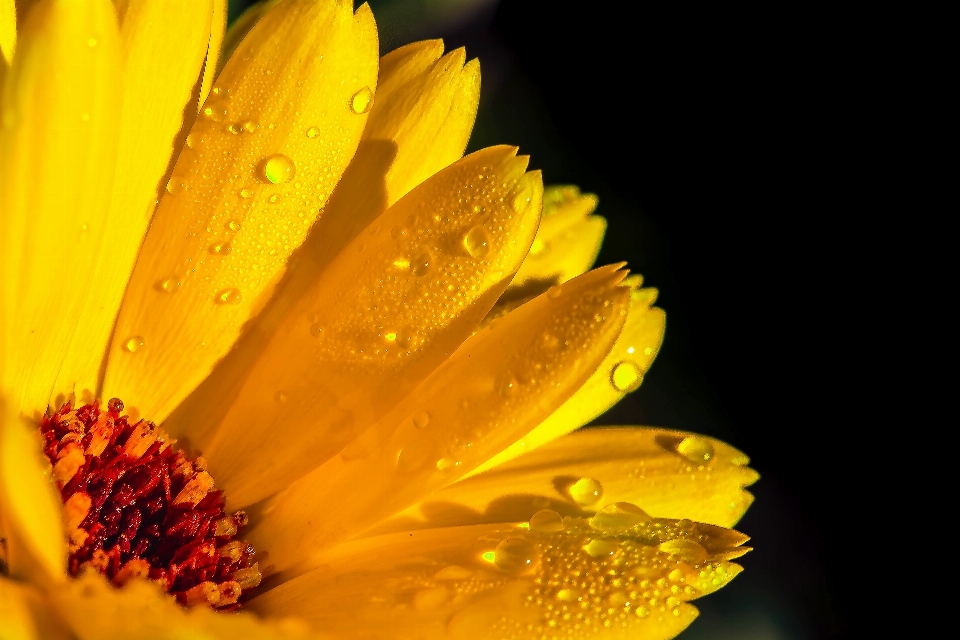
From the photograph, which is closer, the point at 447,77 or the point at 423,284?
the point at 423,284

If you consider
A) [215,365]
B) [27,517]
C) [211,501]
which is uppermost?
[27,517]

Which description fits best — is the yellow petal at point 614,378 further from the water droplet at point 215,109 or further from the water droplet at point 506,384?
the water droplet at point 215,109

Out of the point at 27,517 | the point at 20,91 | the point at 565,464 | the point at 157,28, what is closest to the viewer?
the point at 27,517

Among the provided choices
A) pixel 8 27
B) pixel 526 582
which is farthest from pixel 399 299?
pixel 8 27

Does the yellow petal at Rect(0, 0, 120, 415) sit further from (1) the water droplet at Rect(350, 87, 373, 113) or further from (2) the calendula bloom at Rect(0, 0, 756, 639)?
(1) the water droplet at Rect(350, 87, 373, 113)

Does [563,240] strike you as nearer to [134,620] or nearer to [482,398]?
[482,398]

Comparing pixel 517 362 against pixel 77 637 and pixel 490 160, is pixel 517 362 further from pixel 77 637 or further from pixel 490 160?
pixel 77 637

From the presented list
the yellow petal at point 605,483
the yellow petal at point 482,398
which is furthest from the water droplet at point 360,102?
the yellow petal at point 605,483

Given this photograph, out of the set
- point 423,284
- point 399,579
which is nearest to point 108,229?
point 423,284
